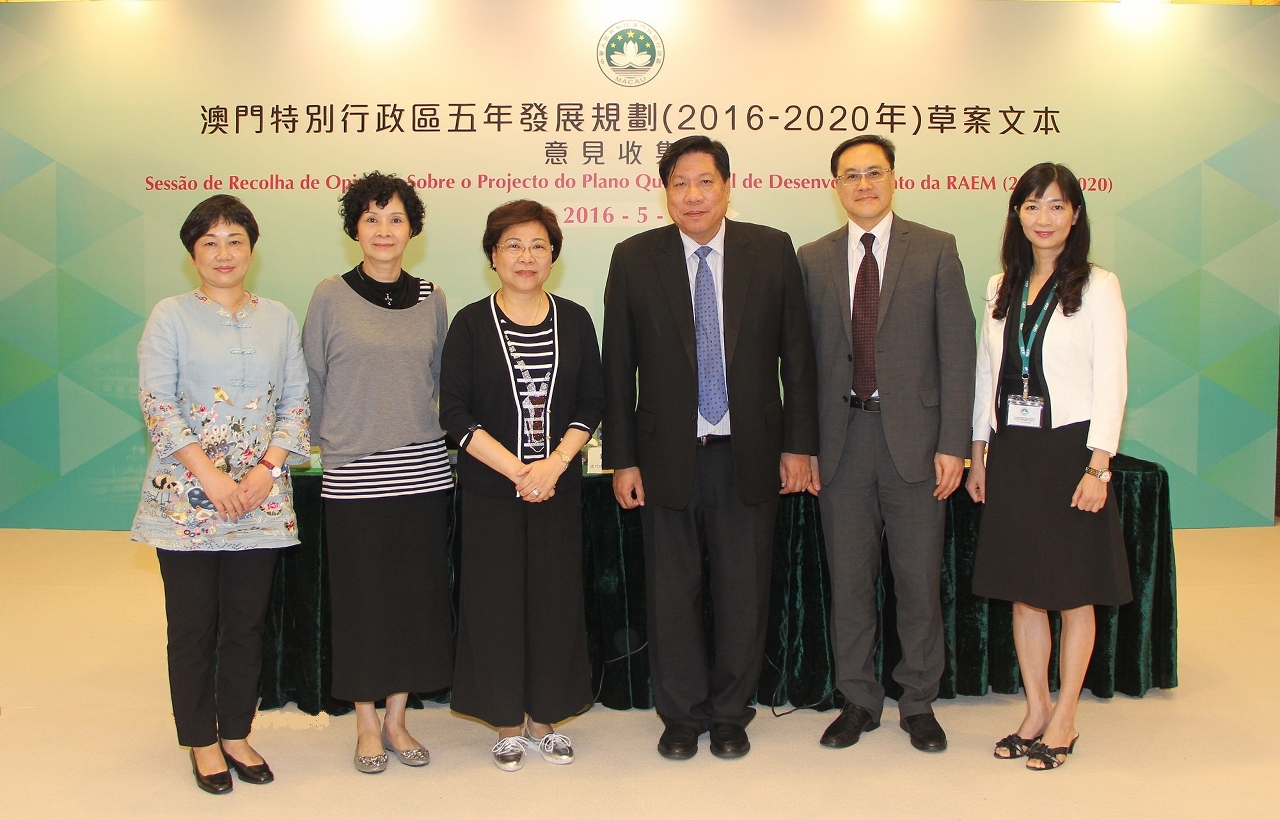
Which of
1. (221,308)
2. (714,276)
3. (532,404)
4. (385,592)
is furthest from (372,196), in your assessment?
(385,592)

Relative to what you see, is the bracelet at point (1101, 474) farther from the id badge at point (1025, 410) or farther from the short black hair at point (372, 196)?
the short black hair at point (372, 196)

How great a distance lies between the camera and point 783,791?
98.2 inches

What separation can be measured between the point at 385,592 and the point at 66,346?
4.19 meters

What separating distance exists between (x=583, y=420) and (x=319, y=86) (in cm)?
377

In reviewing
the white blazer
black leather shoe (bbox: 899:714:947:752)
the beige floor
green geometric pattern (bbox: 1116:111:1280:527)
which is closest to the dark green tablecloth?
the beige floor

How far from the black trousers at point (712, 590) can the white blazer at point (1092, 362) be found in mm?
838

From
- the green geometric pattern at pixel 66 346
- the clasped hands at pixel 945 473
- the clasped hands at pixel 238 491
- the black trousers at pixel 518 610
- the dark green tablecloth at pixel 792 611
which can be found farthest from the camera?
the green geometric pattern at pixel 66 346

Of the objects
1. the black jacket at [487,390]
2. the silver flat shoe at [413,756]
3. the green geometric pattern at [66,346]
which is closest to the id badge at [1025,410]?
the black jacket at [487,390]

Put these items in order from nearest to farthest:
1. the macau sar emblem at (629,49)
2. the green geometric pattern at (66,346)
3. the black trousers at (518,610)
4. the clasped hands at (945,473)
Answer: the black trousers at (518,610) < the clasped hands at (945,473) < the macau sar emblem at (629,49) < the green geometric pattern at (66,346)

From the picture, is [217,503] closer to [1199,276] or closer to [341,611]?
[341,611]

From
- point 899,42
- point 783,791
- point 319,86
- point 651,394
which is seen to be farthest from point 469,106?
point 783,791

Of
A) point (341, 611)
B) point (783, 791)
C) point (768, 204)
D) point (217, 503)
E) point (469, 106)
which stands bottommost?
point (783, 791)

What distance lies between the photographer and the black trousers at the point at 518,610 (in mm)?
2594

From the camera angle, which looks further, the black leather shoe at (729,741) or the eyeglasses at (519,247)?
the black leather shoe at (729,741)
